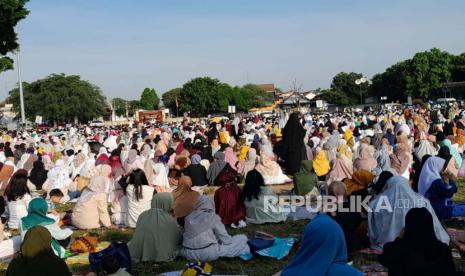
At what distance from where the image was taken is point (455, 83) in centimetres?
5584

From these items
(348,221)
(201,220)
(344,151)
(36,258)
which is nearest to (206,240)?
(201,220)

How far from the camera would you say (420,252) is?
3.42m

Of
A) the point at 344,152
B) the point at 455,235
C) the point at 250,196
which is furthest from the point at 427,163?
the point at 344,152

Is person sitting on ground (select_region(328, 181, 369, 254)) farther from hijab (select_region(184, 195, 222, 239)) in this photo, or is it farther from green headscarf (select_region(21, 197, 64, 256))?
green headscarf (select_region(21, 197, 64, 256))

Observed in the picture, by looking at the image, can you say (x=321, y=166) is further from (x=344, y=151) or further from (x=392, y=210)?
(x=392, y=210)

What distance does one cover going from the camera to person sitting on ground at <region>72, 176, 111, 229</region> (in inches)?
296

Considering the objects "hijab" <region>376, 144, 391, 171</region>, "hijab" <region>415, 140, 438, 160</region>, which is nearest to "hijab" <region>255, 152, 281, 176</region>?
"hijab" <region>376, 144, 391, 171</region>

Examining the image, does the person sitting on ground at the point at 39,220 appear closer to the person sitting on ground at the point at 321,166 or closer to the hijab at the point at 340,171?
the hijab at the point at 340,171

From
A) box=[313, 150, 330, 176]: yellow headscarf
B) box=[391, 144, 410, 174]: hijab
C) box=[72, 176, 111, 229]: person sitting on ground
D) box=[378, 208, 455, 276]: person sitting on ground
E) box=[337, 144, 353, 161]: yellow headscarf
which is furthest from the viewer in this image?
box=[337, 144, 353, 161]: yellow headscarf

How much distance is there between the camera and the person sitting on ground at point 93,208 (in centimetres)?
753

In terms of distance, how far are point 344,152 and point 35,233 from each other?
25.4 ft

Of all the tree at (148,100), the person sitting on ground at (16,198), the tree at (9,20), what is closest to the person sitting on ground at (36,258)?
the person sitting on ground at (16,198)

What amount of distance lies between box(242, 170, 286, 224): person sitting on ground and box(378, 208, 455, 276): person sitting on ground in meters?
3.72

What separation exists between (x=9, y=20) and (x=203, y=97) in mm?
43422
